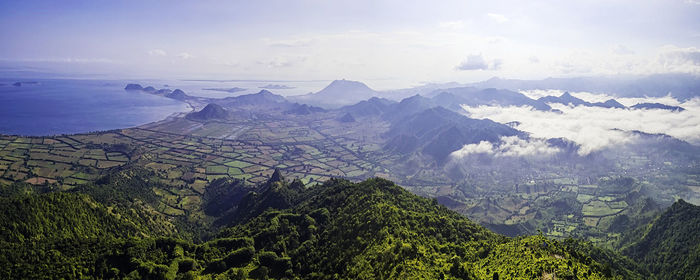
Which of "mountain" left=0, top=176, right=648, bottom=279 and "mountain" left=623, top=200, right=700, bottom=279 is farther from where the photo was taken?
"mountain" left=623, top=200, right=700, bottom=279

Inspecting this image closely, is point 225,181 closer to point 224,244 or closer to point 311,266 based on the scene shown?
point 224,244

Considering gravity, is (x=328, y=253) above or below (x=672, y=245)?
above

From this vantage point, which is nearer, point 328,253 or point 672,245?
point 328,253

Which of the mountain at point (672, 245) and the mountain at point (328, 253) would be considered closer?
the mountain at point (328, 253)

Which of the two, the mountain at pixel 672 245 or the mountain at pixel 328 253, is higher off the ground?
the mountain at pixel 328 253

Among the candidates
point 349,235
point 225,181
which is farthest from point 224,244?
point 225,181
